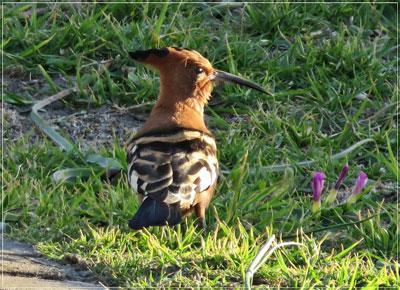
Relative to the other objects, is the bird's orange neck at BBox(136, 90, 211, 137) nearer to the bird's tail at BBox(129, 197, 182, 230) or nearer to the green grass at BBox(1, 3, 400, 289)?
the green grass at BBox(1, 3, 400, 289)

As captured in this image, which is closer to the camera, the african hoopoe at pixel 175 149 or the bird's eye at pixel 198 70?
the african hoopoe at pixel 175 149

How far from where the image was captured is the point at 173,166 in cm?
438

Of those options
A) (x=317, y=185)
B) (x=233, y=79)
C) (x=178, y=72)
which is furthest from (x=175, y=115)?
(x=317, y=185)

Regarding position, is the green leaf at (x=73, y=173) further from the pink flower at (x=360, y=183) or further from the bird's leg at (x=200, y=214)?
the pink flower at (x=360, y=183)

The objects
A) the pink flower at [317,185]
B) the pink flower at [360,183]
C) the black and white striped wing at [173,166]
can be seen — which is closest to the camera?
the black and white striped wing at [173,166]

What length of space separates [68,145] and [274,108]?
1088mm

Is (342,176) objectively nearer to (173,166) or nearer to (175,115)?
(175,115)

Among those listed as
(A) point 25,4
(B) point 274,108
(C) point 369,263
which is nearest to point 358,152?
(B) point 274,108

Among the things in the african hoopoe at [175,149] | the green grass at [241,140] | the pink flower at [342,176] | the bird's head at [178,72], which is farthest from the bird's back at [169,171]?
the pink flower at [342,176]

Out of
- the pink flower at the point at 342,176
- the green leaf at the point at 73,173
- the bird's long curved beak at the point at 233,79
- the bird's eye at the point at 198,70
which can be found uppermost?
the bird's eye at the point at 198,70

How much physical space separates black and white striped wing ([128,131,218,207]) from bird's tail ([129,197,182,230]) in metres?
0.04

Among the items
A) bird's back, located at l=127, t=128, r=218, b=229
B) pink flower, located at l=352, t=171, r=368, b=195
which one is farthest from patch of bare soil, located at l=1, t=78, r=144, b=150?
pink flower, located at l=352, t=171, r=368, b=195

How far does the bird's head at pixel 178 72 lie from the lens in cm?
498

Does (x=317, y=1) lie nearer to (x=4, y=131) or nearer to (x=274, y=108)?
(x=274, y=108)
